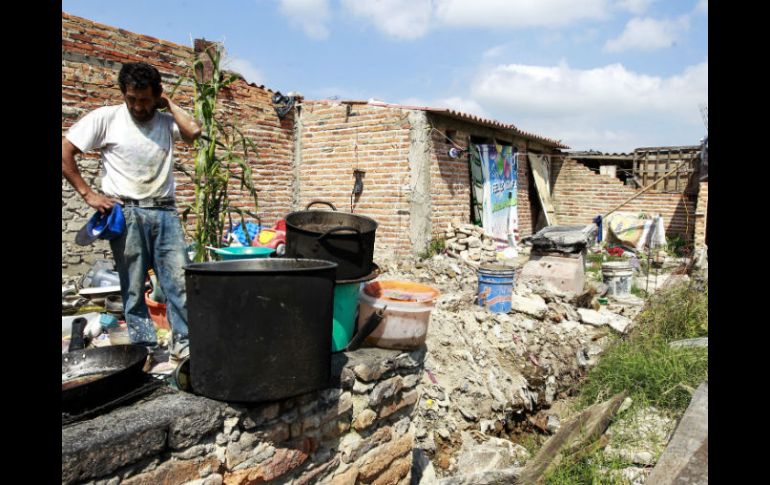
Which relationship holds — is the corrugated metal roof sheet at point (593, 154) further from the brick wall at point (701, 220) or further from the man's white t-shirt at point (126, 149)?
the man's white t-shirt at point (126, 149)

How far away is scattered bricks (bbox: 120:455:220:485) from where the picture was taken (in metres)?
1.71

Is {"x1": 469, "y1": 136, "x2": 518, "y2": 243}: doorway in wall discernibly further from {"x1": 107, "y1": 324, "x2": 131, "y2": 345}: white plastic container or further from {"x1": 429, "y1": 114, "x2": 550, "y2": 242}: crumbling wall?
{"x1": 107, "y1": 324, "x2": 131, "y2": 345}: white plastic container

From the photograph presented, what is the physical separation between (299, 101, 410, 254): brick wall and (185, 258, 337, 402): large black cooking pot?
21.6ft

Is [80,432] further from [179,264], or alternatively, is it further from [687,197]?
[687,197]

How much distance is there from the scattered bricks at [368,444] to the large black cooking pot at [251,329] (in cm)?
69

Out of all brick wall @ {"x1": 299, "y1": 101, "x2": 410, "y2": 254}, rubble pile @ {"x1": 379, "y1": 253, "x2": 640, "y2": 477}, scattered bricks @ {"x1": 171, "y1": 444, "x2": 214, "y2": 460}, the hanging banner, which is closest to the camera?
scattered bricks @ {"x1": 171, "y1": 444, "x2": 214, "y2": 460}

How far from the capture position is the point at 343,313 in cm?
261

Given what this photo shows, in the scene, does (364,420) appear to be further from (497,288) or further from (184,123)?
(497,288)

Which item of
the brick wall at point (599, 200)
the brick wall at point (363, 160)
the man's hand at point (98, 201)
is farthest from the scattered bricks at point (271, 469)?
the brick wall at point (599, 200)

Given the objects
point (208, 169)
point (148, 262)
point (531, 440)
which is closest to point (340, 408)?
point (148, 262)

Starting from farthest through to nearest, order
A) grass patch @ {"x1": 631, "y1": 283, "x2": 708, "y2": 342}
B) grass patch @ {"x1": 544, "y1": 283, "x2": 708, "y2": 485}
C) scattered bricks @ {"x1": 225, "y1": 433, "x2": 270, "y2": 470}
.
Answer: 1. grass patch @ {"x1": 631, "y1": 283, "x2": 708, "y2": 342}
2. grass patch @ {"x1": 544, "y1": 283, "x2": 708, "y2": 485}
3. scattered bricks @ {"x1": 225, "y1": 433, "x2": 270, "y2": 470}

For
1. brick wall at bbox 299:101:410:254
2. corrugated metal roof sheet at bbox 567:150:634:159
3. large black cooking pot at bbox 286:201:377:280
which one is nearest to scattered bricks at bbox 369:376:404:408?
large black cooking pot at bbox 286:201:377:280
